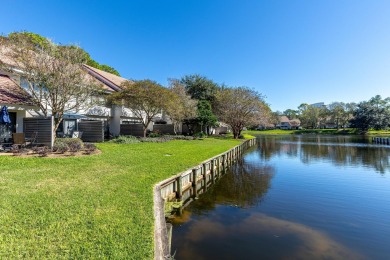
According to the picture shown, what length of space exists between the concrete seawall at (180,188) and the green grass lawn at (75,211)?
0.24m

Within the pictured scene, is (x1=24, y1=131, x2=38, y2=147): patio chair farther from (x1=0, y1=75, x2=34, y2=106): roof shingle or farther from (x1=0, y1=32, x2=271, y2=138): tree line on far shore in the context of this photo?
(x1=0, y1=75, x2=34, y2=106): roof shingle

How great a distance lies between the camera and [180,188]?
1088cm

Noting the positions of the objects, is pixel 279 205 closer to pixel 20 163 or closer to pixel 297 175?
pixel 297 175

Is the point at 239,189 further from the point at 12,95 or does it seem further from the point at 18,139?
the point at 12,95

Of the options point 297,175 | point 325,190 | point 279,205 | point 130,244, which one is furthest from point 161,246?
point 297,175

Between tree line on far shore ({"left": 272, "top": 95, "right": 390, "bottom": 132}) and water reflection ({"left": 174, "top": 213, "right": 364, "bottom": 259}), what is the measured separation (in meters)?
86.1

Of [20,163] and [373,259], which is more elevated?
[20,163]

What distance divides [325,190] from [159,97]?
17284mm

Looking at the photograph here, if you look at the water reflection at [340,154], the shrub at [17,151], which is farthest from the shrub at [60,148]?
the water reflection at [340,154]

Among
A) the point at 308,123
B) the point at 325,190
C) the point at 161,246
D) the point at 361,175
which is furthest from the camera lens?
the point at 308,123

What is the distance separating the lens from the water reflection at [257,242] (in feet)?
23.1

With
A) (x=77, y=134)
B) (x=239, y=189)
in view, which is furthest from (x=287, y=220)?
(x=77, y=134)

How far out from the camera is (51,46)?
667 inches

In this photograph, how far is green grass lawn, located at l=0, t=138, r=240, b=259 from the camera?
15.3ft
